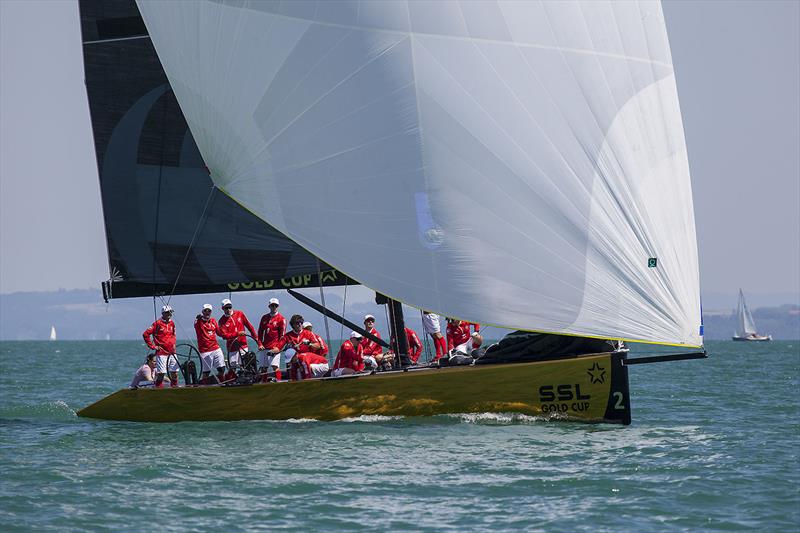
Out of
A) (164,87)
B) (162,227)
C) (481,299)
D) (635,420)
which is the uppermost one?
(164,87)

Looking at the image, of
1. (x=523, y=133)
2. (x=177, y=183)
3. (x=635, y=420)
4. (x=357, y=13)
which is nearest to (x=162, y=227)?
(x=177, y=183)

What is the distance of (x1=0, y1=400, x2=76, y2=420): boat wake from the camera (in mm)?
21377

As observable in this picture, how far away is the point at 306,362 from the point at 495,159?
15.4 feet

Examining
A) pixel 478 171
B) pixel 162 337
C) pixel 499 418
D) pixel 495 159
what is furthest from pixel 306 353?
pixel 495 159

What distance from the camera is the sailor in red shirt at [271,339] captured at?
1838 centimetres

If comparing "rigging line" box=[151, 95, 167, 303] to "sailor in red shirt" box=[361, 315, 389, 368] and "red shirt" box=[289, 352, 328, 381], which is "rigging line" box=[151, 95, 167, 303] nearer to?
"red shirt" box=[289, 352, 328, 381]

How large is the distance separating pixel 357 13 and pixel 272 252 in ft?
15.4

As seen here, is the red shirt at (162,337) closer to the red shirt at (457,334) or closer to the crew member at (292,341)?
the crew member at (292,341)

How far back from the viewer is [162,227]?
19297 mm

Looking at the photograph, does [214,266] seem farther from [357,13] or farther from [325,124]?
[357,13]

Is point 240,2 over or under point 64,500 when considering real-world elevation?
over

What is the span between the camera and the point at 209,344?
62.2ft

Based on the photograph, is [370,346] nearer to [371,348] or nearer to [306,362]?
[371,348]

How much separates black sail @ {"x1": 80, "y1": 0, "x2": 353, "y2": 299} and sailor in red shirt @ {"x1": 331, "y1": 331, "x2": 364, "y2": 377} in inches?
51.1
